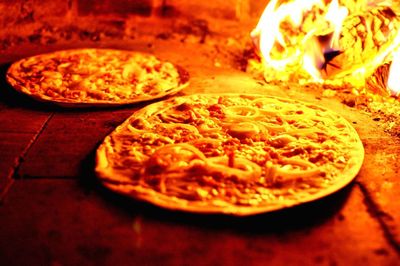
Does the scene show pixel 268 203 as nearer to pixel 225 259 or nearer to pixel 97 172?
pixel 225 259

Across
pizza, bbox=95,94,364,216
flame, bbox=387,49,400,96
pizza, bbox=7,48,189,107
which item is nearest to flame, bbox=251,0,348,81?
flame, bbox=387,49,400,96

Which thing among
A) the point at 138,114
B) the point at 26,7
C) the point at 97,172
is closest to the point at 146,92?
the point at 138,114

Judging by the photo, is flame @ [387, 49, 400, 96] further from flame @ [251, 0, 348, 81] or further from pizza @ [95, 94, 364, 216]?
pizza @ [95, 94, 364, 216]

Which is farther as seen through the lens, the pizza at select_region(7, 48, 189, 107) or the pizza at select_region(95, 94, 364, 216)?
the pizza at select_region(7, 48, 189, 107)

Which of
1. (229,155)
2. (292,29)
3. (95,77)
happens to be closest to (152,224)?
(229,155)

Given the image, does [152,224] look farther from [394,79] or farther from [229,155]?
[394,79]

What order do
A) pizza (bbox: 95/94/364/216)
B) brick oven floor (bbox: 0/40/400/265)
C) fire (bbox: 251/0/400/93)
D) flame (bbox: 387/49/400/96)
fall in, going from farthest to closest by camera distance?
fire (bbox: 251/0/400/93)
flame (bbox: 387/49/400/96)
pizza (bbox: 95/94/364/216)
brick oven floor (bbox: 0/40/400/265)
